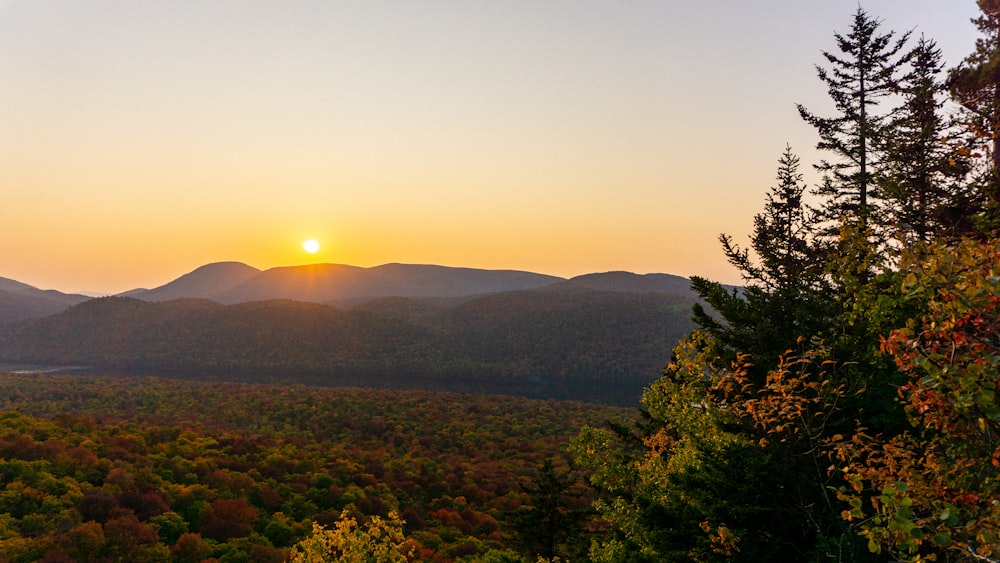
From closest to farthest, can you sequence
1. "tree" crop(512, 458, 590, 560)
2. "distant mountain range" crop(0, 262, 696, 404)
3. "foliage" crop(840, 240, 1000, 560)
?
1. "foliage" crop(840, 240, 1000, 560)
2. "tree" crop(512, 458, 590, 560)
3. "distant mountain range" crop(0, 262, 696, 404)

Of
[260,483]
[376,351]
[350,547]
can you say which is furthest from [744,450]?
[376,351]

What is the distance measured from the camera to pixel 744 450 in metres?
10.9

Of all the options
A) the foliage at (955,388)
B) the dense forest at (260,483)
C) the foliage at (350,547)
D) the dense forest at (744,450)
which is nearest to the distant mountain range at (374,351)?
the dense forest at (260,483)

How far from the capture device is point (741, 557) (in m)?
10.4

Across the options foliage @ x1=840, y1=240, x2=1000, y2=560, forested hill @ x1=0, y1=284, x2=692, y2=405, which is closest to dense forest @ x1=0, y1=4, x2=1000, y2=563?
foliage @ x1=840, y1=240, x2=1000, y2=560

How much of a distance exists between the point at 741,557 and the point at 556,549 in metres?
10.4

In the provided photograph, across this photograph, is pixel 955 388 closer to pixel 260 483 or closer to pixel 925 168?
pixel 925 168

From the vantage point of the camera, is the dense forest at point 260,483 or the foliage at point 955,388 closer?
the foliage at point 955,388

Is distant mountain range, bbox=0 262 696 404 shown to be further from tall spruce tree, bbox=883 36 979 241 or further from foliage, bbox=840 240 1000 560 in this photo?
foliage, bbox=840 240 1000 560

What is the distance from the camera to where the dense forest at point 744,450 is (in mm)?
5488

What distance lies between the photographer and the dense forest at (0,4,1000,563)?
549 centimetres

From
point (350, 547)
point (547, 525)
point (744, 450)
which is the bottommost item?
point (547, 525)

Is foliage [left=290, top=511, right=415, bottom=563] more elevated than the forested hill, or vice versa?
foliage [left=290, top=511, right=415, bottom=563]

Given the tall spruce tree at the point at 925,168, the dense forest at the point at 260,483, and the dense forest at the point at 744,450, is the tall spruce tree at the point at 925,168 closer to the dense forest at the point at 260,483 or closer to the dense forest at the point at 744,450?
the dense forest at the point at 744,450
